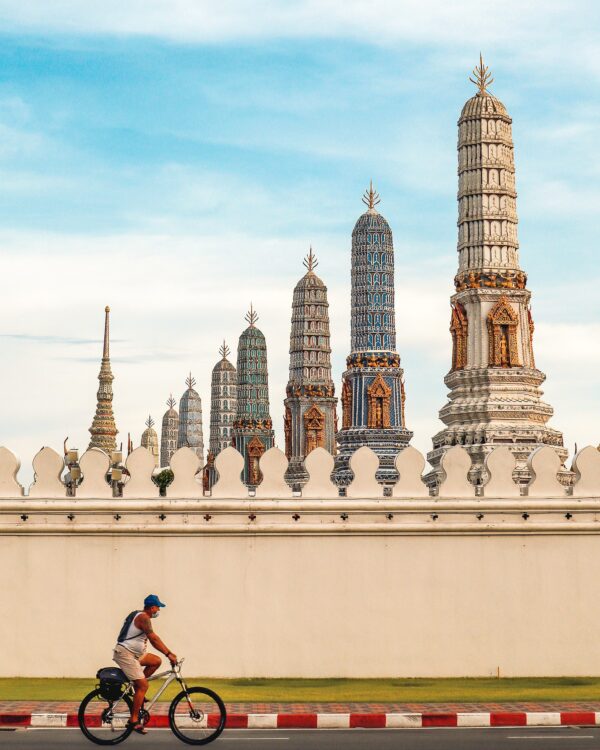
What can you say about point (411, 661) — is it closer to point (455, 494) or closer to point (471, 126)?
point (455, 494)

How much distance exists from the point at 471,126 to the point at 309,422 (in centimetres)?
3625

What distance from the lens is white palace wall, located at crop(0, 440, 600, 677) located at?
639 inches

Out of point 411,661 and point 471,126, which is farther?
point 471,126

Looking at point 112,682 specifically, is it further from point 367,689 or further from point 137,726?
point 367,689

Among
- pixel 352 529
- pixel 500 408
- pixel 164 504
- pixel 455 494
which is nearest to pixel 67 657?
pixel 164 504

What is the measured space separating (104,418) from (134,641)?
3144 inches

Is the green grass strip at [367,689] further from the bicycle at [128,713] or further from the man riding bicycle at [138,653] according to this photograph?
the man riding bicycle at [138,653]

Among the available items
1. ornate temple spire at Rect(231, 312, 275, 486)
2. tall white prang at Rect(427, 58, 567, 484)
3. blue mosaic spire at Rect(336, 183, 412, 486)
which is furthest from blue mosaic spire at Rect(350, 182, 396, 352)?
tall white prang at Rect(427, 58, 567, 484)

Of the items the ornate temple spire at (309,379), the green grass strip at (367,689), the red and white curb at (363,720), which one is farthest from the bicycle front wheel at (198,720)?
the ornate temple spire at (309,379)

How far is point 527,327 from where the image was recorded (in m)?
33.2

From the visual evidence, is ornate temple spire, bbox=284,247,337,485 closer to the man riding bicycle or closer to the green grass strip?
the green grass strip

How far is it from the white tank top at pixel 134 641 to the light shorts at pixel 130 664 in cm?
4

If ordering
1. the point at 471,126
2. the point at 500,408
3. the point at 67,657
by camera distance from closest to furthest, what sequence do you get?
the point at 67,657 < the point at 500,408 < the point at 471,126

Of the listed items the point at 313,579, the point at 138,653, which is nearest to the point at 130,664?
the point at 138,653
